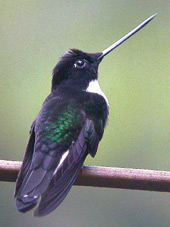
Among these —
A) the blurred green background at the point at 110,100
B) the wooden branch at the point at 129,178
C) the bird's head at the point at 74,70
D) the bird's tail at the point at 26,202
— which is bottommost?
the blurred green background at the point at 110,100

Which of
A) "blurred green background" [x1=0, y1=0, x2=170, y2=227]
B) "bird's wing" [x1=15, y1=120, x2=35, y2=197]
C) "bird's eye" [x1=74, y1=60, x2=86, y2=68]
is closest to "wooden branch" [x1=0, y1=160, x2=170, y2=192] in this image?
"bird's wing" [x1=15, y1=120, x2=35, y2=197]

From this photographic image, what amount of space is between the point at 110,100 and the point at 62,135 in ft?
10.9

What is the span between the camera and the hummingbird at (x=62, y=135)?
270 cm

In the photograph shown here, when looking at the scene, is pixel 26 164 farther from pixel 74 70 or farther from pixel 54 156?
pixel 74 70

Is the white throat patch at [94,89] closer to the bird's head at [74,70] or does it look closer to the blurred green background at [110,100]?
the bird's head at [74,70]

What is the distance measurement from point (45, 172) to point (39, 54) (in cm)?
469

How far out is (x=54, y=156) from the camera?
2992 mm

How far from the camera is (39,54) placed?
7.39m

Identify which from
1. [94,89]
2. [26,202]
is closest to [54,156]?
[26,202]

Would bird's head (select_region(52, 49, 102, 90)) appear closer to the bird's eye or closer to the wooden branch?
the bird's eye

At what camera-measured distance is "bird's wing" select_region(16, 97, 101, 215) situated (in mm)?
2679

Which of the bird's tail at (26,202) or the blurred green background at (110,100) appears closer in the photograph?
the bird's tail at (26,202)

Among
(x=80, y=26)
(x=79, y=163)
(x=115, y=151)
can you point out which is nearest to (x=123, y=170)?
(x=79, y=163)

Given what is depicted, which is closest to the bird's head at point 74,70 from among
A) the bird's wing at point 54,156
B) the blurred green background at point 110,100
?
the bird's wing at point 54,156
